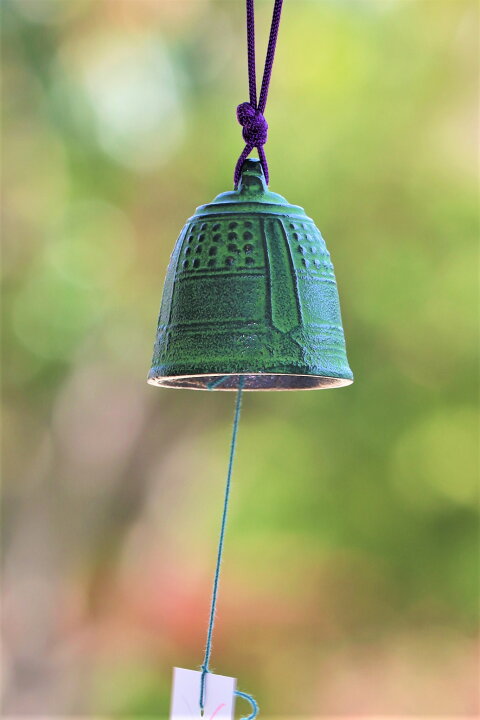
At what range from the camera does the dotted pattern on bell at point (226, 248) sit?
1435 mm

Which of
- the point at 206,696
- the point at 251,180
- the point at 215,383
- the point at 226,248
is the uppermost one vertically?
the point at 251,180

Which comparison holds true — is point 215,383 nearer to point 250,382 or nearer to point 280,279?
point 250,382

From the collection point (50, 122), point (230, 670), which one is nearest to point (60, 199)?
point (50, 122)

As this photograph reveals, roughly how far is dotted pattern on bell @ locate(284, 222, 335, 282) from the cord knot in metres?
0.12

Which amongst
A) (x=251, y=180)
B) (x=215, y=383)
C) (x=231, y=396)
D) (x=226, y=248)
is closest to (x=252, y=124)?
(x=251, y=180)

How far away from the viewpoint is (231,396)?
4.84 m

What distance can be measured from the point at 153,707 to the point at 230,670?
0.38m

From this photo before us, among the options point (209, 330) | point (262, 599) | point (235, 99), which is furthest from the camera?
point (262, 599)

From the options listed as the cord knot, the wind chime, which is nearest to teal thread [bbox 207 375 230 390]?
the wind chime

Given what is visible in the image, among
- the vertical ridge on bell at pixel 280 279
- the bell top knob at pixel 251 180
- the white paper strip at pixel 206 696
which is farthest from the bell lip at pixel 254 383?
the white paper strip at pixel 206 696

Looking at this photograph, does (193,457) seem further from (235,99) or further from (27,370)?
(235,99)

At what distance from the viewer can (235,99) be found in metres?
4.64

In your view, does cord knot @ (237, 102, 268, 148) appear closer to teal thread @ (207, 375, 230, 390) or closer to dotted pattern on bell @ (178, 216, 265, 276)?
dotted pattern on bell @ (178, 216, 265, 276)

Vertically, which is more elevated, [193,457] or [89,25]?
[89,25]
